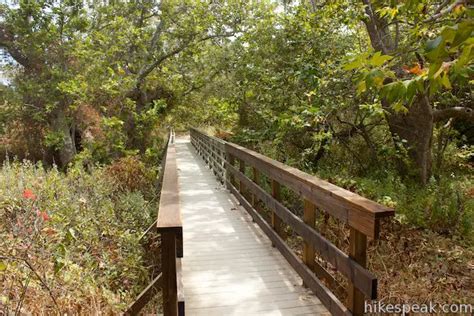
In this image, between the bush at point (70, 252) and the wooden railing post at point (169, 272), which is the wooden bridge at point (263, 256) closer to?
the wooden railing post at point (169, 272)

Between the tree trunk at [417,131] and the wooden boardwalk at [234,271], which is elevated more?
the tree trunk at [417,131]

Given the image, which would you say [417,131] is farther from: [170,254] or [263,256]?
[170,254]

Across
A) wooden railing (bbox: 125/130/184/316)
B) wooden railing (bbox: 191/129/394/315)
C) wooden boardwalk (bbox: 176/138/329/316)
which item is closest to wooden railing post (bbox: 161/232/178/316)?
wooden railing (bbox: 125/130/184/316)

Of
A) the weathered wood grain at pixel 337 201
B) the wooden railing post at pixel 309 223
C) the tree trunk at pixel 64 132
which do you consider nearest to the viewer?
the weathered wood grain at pixel 337 201

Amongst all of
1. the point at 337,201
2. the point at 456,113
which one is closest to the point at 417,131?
the point at 456,113

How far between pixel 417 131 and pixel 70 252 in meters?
7.12

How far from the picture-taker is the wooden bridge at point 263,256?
2639mm

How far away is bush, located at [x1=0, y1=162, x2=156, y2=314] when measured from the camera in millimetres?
3635

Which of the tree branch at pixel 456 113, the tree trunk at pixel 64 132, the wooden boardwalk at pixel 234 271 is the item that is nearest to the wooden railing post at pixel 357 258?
the wooden boardwalk at pixel 234 271

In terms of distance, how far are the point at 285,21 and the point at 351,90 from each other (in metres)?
2.93

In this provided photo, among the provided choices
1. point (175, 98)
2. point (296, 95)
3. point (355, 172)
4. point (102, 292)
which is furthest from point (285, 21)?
point (175, 98)

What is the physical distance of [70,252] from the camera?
15.3 ft

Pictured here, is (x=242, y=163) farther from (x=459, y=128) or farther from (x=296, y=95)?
(x=459, y=128)

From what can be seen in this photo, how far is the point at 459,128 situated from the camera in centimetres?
1264
